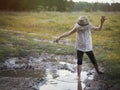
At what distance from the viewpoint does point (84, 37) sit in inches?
152

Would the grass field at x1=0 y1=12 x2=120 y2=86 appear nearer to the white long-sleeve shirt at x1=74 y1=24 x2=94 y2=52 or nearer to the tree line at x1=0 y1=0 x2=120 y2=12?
the tree line at x1=0 y1=0 x2=120 y2=12

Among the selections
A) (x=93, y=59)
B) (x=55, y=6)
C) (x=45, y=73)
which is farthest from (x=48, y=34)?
(x=93, y=59)

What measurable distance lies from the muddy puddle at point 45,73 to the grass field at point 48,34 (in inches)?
4.3

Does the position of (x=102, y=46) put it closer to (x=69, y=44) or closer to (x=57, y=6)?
(x=69, y=44)

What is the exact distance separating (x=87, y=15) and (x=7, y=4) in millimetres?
1298

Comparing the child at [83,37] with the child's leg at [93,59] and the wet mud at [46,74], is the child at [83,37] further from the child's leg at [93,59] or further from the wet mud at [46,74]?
the wet mud at [46,74]

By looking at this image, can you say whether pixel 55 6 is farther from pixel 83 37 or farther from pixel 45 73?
pixel 45 73

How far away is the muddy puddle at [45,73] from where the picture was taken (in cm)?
377

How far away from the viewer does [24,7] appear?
433cm

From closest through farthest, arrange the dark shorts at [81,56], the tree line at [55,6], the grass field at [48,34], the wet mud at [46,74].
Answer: the wet mud at [46,74], the dark shorts at [81,56], the grass field at [48,34], the tree line at [55,6]

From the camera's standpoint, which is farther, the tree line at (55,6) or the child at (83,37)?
the tree line at (55,6)

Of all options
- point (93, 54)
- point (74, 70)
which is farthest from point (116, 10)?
point (74, 70)

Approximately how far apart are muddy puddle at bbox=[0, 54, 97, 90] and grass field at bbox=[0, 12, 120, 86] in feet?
0.36

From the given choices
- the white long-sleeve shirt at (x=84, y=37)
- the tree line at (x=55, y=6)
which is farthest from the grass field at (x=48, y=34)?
the white long-sleeve shirt at (x=84, y=37)
